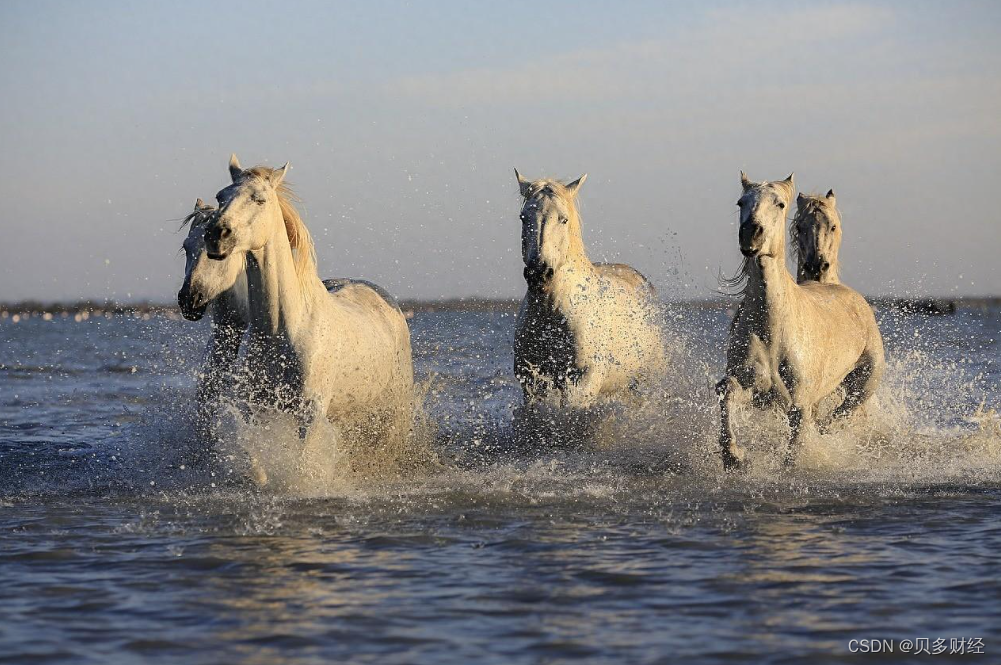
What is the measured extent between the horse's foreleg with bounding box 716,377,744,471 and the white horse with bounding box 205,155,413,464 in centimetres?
242

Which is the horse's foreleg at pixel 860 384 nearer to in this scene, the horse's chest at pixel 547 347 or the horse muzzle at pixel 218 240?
the horse's chest at pixel 547 347

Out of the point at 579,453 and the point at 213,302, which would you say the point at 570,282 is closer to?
the point at 579,453

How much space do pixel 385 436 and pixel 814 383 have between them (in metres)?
3.14

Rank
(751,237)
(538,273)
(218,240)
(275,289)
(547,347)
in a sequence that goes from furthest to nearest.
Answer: (547,347) → (538,273) → (751,237) → (275,289) → (218,240)

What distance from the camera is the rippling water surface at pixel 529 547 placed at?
4.52m

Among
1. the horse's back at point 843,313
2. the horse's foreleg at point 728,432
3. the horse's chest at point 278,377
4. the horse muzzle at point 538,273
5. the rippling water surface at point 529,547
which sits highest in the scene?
the horse muzzle at point 538,273

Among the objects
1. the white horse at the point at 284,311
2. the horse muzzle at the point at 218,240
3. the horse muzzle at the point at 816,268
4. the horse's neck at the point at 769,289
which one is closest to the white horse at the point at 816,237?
the horse muzzle at the point at 816,268

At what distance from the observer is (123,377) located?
22312 millimetres

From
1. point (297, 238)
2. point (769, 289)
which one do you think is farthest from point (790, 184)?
point (297, 238)

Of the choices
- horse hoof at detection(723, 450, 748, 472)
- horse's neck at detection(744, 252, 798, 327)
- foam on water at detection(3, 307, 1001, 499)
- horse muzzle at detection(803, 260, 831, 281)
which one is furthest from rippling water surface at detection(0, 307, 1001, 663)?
horse muzzle at detection(803, 260, 831, 281)

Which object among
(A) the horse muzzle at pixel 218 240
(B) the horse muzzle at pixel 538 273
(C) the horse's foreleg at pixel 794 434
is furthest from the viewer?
(B) the horse muzzle at pixel 538 273

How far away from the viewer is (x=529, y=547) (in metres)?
6.01

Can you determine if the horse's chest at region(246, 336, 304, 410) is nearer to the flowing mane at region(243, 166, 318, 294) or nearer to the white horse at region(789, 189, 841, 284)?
the flowing mane at region(243, 166, 318, 294)

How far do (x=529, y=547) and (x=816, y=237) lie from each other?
5.19 meters
